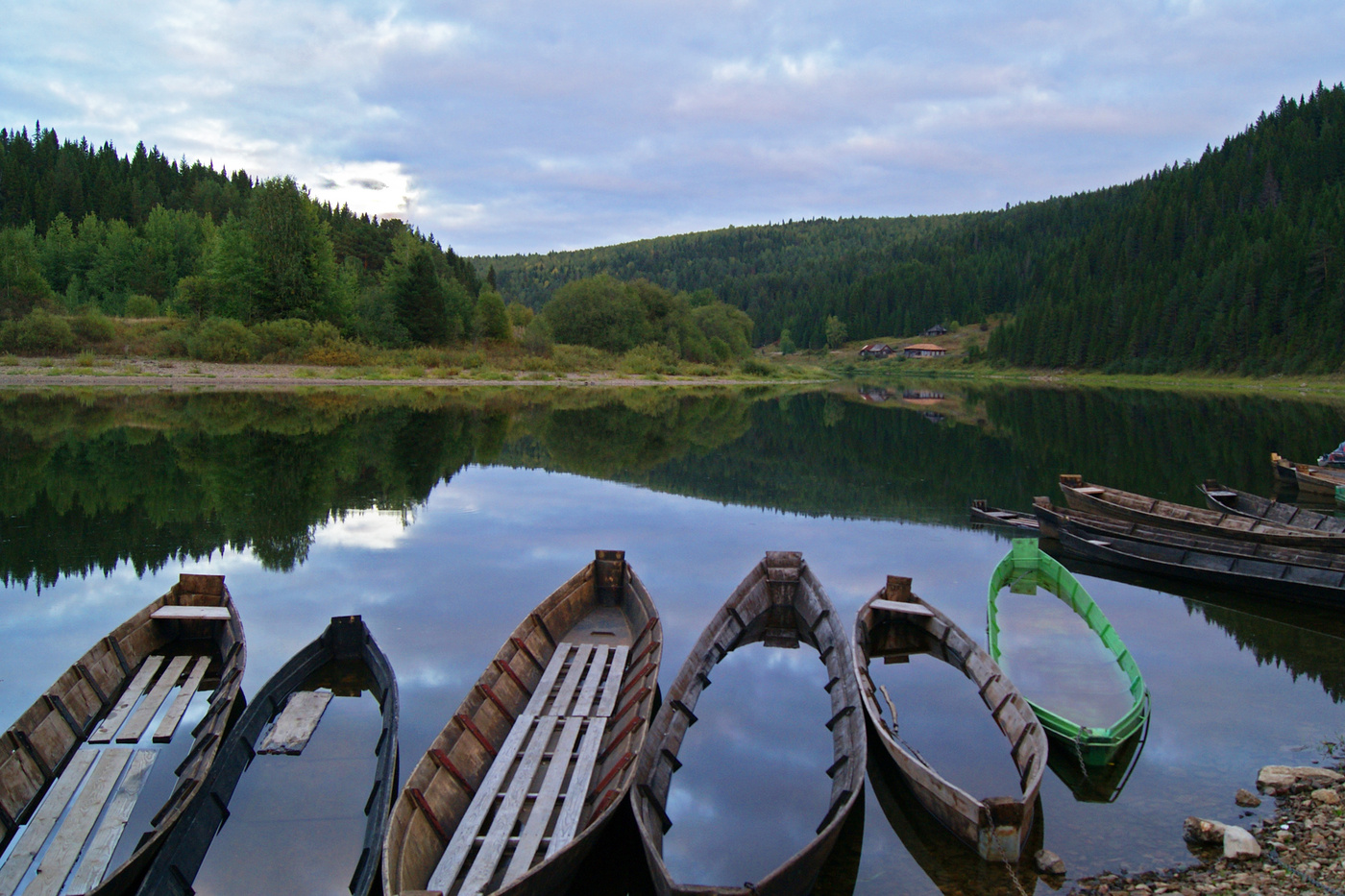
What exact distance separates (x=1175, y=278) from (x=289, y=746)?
5493 inches

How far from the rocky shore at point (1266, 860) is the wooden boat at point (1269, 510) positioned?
1376 centimetres

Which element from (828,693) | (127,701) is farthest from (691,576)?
(127,701)

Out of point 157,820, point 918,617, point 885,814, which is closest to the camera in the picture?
point 157,820

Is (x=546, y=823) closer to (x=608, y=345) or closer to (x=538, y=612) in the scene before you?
(x=538, y=612)

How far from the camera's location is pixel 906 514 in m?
24.0

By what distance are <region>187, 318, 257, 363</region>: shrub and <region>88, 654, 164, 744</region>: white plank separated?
57380 mm

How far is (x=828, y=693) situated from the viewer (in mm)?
10680

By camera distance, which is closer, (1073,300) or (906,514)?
(906,514)

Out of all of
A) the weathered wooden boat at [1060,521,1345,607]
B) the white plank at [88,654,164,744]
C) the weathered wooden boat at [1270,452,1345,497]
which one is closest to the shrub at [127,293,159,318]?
the white plank at [88,654,164,744]

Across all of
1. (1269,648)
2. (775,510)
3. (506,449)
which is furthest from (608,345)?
(1269,648)

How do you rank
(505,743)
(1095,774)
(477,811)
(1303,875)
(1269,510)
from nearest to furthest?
1. (1303,875)
2. (477,811)
3. (505,743)
4. (1095,774)
5. (1269,510)

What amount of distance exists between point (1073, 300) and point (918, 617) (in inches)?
5278

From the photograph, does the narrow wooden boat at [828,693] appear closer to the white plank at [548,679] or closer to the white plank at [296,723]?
the white plank at [548,679]

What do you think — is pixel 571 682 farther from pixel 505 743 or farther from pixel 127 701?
pixel 127 701
